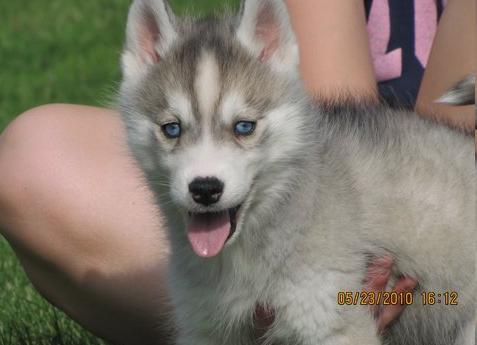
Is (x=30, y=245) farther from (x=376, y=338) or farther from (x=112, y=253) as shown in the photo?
(x=376, y=338)

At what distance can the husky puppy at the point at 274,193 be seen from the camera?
3.04 metres

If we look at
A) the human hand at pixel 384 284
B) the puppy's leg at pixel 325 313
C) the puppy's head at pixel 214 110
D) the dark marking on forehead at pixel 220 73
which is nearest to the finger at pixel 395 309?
the human hand at pixel 384 284

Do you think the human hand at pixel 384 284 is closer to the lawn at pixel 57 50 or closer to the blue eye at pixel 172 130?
the blue eye at pixel 172 130

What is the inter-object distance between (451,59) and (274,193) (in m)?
1.20

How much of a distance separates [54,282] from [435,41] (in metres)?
1.78

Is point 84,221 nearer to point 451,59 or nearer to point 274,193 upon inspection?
point 274,193

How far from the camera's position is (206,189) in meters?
2.89

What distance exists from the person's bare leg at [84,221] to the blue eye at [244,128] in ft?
3.39

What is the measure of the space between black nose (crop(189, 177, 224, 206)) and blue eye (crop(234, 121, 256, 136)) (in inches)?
8.0

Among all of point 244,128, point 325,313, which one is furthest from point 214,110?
point 325,313

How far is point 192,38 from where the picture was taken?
321 cm

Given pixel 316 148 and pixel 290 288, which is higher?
pixel 316 148

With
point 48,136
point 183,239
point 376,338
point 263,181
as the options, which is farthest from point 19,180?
point 376,338

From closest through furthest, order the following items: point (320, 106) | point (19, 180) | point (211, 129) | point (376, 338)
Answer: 1. point (211, 129)
2. point (376, 338)
3. point (320, 106)
4. point (19, 180)
